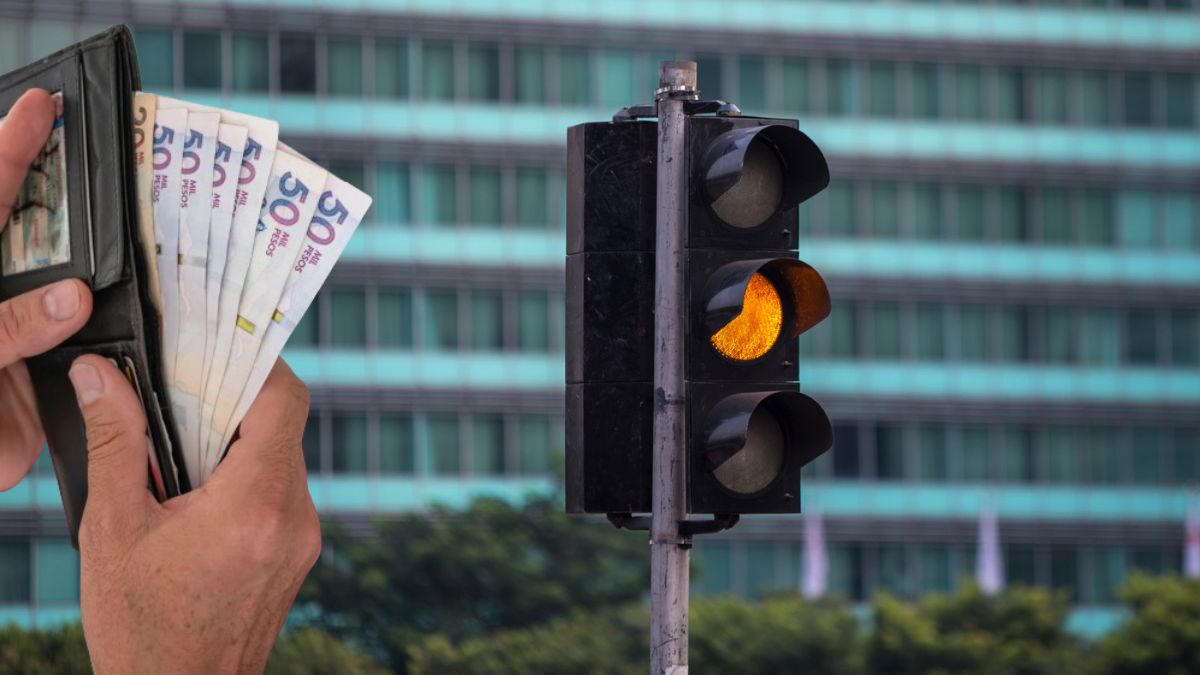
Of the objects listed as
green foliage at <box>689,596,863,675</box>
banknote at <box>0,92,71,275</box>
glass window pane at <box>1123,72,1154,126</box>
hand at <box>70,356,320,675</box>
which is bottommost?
green foliage at <box>689,596,863,675</box>

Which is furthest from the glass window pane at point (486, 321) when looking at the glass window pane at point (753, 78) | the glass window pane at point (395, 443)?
the glass window pane at point (753, 78)

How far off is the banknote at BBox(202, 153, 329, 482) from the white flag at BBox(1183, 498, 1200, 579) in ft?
199

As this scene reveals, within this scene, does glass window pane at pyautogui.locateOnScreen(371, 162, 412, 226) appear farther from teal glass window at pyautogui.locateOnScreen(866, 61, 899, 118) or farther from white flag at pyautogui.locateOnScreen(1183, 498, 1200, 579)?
white flag at pyautogui.locateOnScreen(1183, 498, 1200, 579)

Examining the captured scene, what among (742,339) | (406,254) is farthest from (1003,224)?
(742,339)

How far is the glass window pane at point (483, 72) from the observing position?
6400 cm

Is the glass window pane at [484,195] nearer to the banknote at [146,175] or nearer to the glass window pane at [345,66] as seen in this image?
the glass window pane at [345,66]

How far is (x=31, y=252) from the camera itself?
4.81m

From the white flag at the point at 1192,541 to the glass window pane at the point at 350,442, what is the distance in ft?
80.9

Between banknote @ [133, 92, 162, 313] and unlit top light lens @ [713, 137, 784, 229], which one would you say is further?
unlit top light lens @ [713, 137, 784, 229]

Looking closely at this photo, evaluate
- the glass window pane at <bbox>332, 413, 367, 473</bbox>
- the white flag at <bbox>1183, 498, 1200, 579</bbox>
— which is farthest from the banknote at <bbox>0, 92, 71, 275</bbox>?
the white flag at <bbox>1183, 498, 1200, 579</bbox>

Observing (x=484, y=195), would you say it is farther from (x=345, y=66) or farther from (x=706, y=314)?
(x=706, y=314)

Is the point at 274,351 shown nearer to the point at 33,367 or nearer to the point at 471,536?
the point at 33,367

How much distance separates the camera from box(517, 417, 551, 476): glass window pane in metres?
63.5

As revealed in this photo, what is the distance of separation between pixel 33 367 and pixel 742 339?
1972 mm
